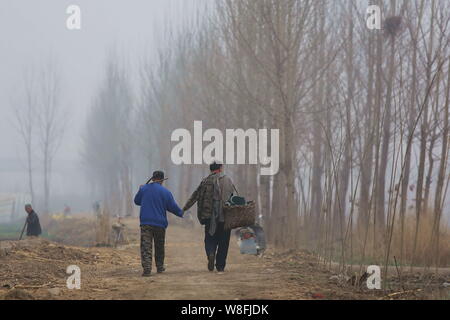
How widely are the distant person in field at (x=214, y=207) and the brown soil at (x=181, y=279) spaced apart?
42 cm

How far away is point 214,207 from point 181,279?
4.19ft

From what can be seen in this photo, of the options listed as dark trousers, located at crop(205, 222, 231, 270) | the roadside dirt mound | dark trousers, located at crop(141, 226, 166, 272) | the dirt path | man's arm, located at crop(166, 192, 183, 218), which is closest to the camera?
the dirt path

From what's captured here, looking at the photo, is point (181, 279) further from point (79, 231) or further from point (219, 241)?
point (79, 231)

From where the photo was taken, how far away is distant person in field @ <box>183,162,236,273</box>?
9461mm

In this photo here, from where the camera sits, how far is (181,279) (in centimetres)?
873

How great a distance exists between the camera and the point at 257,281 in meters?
8.47

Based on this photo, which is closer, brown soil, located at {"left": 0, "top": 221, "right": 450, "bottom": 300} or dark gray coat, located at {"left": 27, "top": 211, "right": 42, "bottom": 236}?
brown soil, located at {"left": 0, "top": 221, "right": 450, "bottom": 300}

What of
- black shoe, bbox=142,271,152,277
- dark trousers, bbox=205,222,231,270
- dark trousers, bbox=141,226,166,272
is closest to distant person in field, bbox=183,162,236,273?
dark trousers, bbox=205,222,231,270

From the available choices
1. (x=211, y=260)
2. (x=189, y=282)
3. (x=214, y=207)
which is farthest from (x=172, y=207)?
(x=189, y=282)

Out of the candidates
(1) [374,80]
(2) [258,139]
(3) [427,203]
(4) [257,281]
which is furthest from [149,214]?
(1) [374,80]

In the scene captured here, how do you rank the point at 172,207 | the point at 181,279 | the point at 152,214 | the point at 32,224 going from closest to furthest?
1. the point at 181,279
2. the point at 152,214
3. the point at 172,207
4. the point at 32,224

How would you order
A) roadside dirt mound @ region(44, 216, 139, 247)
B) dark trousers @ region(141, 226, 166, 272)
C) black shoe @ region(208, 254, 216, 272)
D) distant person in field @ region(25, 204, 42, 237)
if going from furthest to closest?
roadside dirt mound @ region(44, 216, 139, 247) → distant person in field @ region(25, 204, 42, 237) → black shoe @ region(208, 254, 216, 272) → dark trousers @ region(141, 226, 166, 272)

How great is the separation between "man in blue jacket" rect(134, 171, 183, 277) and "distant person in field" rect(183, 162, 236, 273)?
333mm

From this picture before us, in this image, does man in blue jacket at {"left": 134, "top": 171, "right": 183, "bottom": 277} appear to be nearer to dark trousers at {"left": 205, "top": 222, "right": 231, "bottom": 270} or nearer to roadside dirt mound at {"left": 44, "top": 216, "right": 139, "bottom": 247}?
dark trousers at {"left": 205, "top": 222, "right": 231, "bottom": 270}
